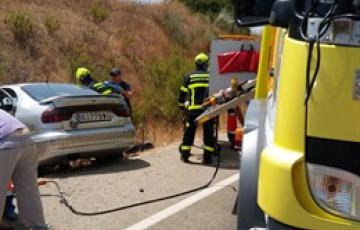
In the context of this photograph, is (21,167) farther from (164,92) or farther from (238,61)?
A: (164,92)

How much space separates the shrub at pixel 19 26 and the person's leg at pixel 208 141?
48.0 ft

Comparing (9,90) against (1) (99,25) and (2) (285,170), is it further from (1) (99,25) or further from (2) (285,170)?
(1) (99,25)

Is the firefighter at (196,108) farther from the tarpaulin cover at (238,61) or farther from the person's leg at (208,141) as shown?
the tarpaulin cover at (238,61)

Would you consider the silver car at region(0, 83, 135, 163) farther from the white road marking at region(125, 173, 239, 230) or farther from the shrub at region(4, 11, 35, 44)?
the shrub at region(4, 11, 35, 44)

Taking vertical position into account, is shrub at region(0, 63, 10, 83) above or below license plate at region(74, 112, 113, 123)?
below

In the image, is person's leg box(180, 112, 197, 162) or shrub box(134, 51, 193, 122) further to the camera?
shrub box(134, 51, 193, 122)

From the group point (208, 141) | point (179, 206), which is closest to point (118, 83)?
point (208, 141)

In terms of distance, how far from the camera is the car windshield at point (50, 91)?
9.42 m

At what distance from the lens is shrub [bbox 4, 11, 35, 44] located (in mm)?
23109

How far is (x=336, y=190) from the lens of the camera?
2.88 metres

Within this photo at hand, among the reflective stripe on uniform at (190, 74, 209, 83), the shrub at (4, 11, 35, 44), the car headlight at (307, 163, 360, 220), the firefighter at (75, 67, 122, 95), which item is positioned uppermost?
the shrub at (4, 11, 35, 44)

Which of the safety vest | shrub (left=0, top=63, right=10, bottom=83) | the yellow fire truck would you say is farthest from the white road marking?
shrub (left=0, top=63, right=10, bottom=83)

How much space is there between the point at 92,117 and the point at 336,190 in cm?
689

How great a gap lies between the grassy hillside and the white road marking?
6810 millimetres
